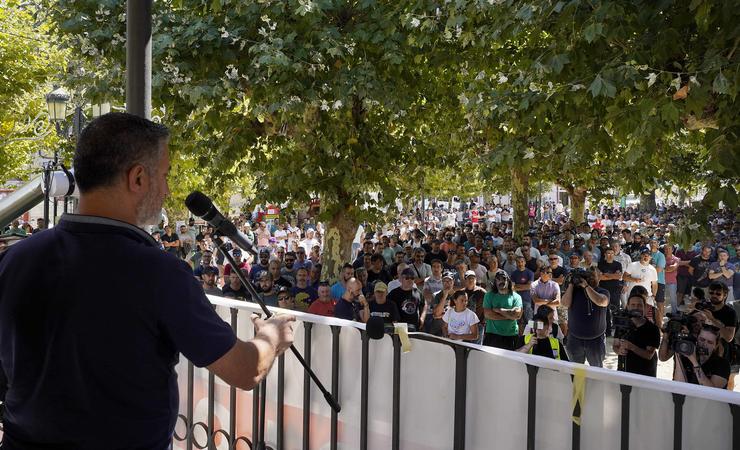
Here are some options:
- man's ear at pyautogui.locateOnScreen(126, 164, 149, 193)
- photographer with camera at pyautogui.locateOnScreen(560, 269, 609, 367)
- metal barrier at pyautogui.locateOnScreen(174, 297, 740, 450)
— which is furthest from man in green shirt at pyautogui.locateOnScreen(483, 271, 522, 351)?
man's ear at pyautogui.locateOnScreen(126, 164, 149, 193)

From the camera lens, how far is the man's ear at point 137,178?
7.55 ft

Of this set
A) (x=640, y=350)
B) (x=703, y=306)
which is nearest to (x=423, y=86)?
(x=703, y=306)

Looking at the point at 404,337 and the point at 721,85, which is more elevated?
the point at 721,85

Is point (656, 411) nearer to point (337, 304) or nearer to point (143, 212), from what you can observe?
point (143, 212)

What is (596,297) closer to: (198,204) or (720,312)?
(720,312)

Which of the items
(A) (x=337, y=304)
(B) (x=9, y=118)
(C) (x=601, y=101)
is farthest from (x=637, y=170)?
(B) (x=9, y=118)

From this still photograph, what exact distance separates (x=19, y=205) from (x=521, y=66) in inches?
306

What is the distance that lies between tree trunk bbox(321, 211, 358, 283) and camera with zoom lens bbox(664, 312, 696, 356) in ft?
24.0

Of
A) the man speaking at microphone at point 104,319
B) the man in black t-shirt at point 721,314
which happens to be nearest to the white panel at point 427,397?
the man speaking at microphone at point 104,319

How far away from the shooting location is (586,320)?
10188mm

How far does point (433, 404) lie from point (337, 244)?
36.8 feet

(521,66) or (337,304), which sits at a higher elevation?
(521,66)

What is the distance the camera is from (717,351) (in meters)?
7.04

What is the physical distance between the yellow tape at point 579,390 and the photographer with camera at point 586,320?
24.2 feet
